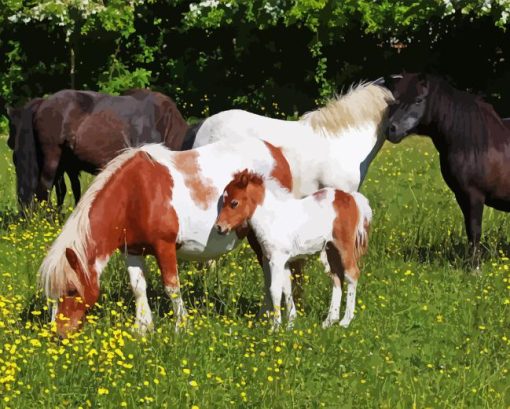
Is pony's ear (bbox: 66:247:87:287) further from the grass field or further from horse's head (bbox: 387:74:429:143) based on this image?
horse's head (bbox: 387:74:429:143)

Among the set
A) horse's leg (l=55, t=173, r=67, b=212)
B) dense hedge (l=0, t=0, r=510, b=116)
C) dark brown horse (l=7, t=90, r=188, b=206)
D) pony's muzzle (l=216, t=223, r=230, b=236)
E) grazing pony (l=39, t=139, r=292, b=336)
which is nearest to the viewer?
grazing pony (l=39, t=139, r=292, b=336)

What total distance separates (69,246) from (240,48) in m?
17.8

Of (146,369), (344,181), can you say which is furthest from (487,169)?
(146,369)

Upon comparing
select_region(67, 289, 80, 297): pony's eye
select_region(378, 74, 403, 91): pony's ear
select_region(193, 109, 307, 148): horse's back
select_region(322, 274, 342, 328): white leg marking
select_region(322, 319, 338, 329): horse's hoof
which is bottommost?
select_region(322, 319, 338, 329): horse's hoof

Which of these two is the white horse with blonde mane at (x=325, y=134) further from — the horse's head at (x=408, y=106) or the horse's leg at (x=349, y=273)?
the horse's leg at (x=349, y=273)

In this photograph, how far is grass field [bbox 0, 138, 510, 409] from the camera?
7254 millimetres

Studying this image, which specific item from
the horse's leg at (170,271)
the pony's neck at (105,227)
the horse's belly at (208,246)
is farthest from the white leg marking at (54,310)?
the horse's belly at (208,246)

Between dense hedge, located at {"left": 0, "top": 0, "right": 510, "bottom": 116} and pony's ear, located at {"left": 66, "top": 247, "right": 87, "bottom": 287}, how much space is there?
1606 centimetres

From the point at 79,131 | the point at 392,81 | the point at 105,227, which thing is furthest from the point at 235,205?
the point at 79,131

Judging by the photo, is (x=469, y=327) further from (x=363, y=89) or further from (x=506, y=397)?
(x=363, y=89)

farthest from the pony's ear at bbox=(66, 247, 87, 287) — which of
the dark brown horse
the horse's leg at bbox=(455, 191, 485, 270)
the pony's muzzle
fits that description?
the dark brown horse

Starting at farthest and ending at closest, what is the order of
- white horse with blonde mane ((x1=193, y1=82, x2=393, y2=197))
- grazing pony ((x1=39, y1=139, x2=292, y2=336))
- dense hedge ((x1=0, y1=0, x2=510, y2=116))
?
dense hedge ((x1=0, y1=0, x2=510, y2=116)) → white horse with blonde mane ((x1=193, y1=82, x2=393, y2=197)) → grazing pony ((x1=39, y1=139, x2=292, y2=336))

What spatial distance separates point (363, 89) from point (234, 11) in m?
13.8

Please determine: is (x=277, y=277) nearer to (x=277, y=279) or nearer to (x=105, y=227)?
(x=277, y=279)
